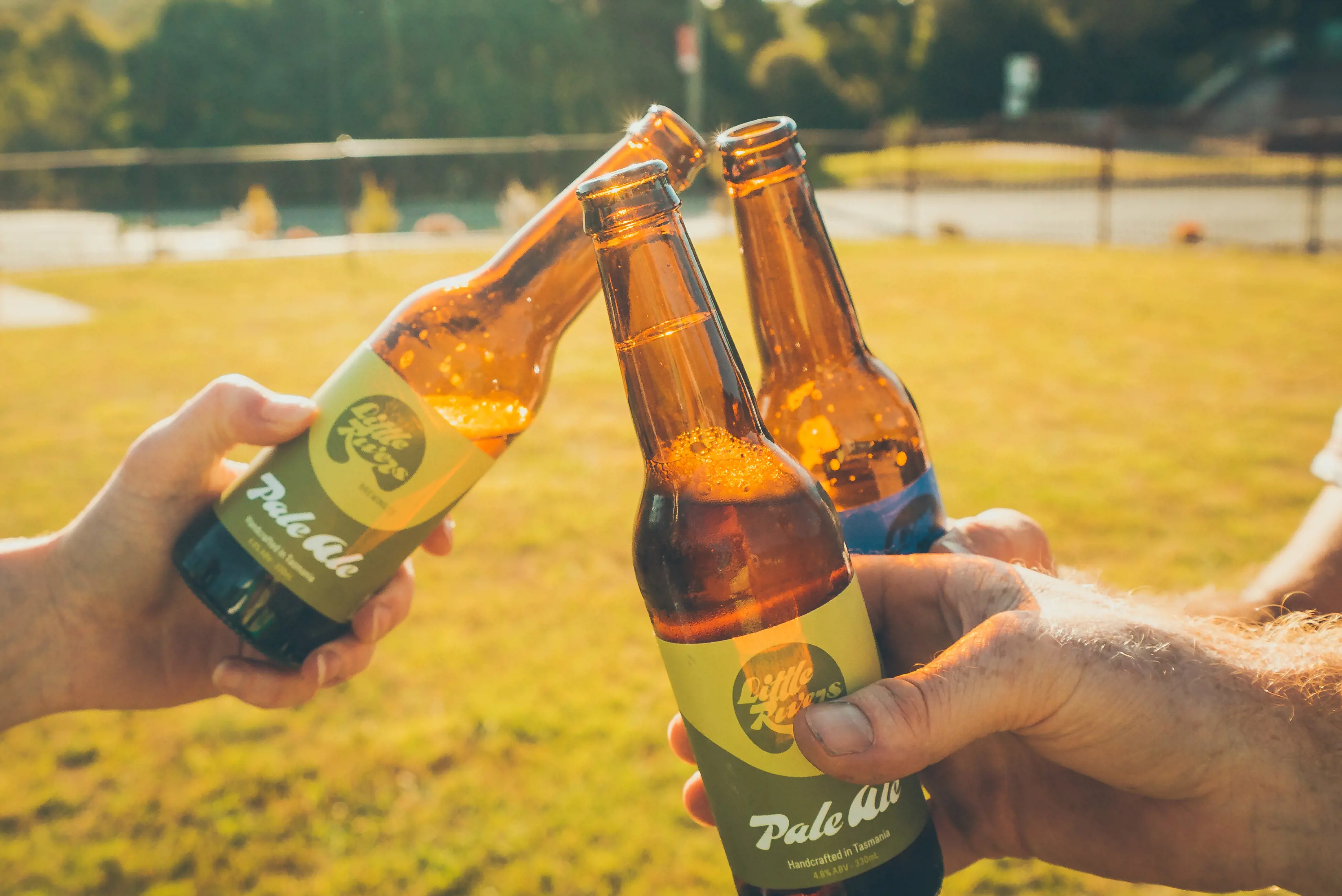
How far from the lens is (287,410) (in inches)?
69.4

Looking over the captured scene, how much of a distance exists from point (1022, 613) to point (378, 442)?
1.03 metres

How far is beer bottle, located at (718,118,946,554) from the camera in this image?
1.66 meters

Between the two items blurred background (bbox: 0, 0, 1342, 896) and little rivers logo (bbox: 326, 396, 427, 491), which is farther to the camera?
blurred background (bbox: 0, 0, 1342, 896)

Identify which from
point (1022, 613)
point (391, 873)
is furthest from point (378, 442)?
point (391, 873)

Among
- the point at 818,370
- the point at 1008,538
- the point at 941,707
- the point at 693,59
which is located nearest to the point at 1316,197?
the point at 693,59

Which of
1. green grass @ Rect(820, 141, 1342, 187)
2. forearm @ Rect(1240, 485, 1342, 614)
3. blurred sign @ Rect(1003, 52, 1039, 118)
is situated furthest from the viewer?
blurred sign @ Rect(1003, 52, 1039, 118)

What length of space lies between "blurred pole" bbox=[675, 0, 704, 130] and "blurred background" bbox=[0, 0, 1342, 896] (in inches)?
5.9

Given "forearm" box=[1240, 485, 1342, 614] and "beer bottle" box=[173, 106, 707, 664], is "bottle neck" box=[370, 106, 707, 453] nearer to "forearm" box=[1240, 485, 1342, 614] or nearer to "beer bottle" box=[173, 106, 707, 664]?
"beer bottle" box=[173, 106, 707, 664]

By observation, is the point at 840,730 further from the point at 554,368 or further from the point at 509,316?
the point at 554,368

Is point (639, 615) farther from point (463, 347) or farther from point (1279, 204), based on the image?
point (1279, 204)

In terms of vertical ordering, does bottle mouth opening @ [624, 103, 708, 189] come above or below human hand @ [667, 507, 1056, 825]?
above

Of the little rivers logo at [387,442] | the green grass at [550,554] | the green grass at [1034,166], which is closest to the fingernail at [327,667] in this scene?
the little rivers logo at [387,442]

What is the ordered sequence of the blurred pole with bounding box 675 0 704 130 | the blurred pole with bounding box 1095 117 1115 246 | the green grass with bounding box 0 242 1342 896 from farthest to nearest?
the blurred pole with bounding box 675 0 704 130
the blurred pole with bounding box 1095 117 1115 246
the green grass with bounding box 0 242 1342 896

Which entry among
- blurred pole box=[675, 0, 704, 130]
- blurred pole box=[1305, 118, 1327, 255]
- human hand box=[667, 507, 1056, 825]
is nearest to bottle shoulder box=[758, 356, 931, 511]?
human hand box=[667, 507, 1056, 825]
